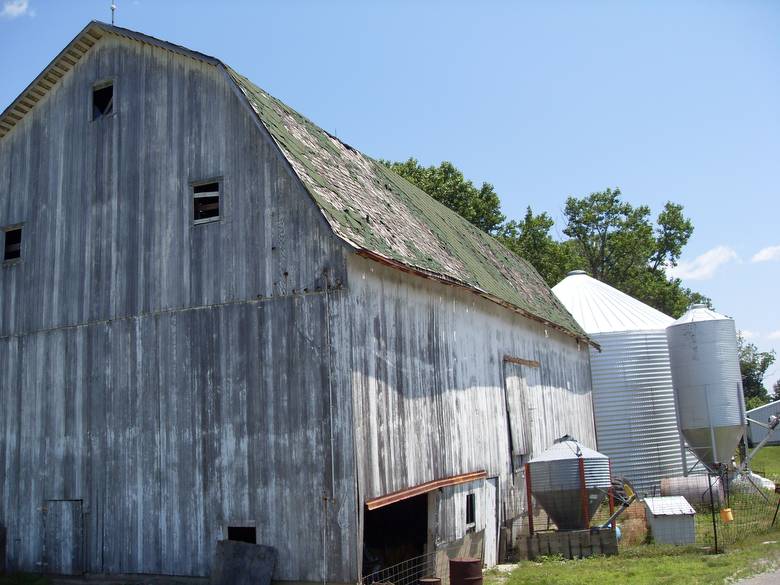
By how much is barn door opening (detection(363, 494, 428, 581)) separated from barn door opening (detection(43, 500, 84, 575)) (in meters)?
5.28

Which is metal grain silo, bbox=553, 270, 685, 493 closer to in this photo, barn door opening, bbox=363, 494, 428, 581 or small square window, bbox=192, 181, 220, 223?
barn door opening, bbox=363, 494, 428, 581

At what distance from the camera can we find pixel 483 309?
17875 mm

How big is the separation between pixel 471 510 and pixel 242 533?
5.13 metres

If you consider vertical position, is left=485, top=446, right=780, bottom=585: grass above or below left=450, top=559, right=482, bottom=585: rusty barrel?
below

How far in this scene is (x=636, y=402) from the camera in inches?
1059

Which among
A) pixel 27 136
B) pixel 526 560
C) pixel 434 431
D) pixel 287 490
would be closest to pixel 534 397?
pixel 526 560

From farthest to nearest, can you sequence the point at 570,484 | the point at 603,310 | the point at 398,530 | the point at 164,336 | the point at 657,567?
the point at 603,310 → the point at 570,484 → the point at 398,530 → the point at 657,567 → the point at 164,336

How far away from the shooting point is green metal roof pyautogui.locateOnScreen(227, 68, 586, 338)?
1338 centimetres

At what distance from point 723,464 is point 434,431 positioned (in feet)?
47.3

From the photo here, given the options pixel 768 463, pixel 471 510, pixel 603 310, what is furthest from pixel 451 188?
pixel 471 510

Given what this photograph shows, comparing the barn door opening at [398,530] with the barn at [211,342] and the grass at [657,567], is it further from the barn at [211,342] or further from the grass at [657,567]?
the grass at [657,567]

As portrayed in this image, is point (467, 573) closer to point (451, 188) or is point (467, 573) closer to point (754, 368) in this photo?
point (451, 188)

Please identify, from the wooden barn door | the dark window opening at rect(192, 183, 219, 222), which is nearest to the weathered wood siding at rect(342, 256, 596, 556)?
the wooden barn door

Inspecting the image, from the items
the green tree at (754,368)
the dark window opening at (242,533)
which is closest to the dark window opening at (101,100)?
the dark window opening at (242,533)
